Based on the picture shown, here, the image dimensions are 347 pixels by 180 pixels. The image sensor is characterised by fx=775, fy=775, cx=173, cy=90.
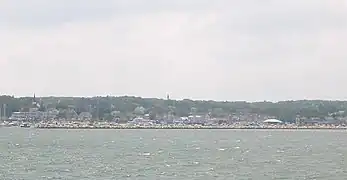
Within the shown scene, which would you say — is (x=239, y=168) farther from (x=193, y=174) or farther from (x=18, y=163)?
(x=18, y=163)

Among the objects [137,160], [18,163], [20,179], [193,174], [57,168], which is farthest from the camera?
[137,160]

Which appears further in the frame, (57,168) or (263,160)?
(263,160)

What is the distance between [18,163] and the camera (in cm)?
5809

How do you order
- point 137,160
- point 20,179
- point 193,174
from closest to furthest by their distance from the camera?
point 20,179, point 193,174, point 137,160

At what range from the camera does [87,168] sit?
5291 centimetres

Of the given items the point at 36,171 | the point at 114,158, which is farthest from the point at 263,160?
the point at 36,171

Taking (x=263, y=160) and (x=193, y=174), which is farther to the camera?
(x=263, y=160)

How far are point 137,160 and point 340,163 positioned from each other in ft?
52.3

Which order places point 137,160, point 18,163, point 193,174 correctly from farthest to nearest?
point 137,160 → point 18,163 → point 193,174

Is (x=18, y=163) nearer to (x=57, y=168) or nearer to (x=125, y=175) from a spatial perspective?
(x=57, y=168)

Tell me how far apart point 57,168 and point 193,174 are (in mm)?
10125

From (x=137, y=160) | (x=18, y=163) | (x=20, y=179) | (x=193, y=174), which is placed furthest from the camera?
(x=137, y=160)

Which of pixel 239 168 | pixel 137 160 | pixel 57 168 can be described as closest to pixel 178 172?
pixel 239 168

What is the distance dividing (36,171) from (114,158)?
1556 cm
